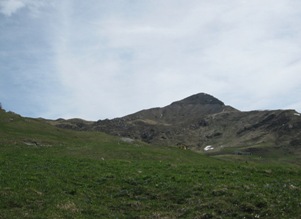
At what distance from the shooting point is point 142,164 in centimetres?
4006

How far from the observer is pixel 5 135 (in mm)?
62094

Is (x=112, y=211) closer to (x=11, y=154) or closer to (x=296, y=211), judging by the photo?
(x=296, y=211)

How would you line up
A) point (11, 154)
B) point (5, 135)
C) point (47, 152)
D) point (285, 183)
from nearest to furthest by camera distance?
1. point (285, 183)
2. point (11, 154)
3. point (47, 152)
4. point (5, 135)

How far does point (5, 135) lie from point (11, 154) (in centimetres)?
2006

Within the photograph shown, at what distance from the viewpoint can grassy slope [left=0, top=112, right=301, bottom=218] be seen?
23531 millimetres

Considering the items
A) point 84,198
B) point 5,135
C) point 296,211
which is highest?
point 5,135

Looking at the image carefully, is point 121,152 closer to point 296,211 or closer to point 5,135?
point 5,135

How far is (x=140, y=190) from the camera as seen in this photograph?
95.6 feet

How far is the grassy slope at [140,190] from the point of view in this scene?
23531 mm

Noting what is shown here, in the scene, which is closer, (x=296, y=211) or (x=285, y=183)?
(x=296, y=211)

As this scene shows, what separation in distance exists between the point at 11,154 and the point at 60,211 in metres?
22.9

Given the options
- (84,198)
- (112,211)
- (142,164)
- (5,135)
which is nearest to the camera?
(112,211)

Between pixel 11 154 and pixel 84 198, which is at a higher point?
pixel 11 154

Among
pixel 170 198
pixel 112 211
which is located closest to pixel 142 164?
pixel 170 198
